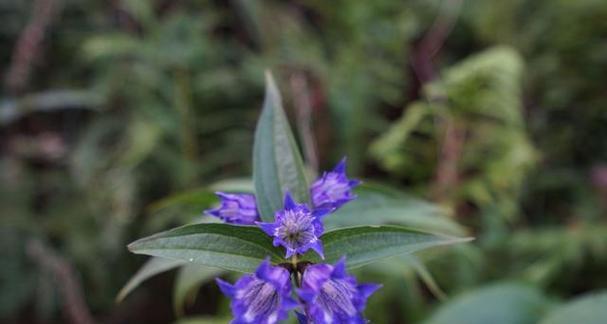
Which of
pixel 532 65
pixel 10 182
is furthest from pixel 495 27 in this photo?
pixel 10 182

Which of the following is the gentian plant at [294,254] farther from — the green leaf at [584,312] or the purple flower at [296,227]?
the green leaf at [584,312]

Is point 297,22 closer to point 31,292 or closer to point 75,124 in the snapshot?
point 75,124

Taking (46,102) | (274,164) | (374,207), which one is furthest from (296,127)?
(274,164)

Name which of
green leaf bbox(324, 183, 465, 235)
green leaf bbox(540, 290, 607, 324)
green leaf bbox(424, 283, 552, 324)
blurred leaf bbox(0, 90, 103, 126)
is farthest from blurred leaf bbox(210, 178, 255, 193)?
blurred leaf bbox(0, 90, 103, 126)

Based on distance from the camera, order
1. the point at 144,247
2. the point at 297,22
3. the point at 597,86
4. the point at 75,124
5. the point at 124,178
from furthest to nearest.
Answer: the point at 297,22 → the point at 75,124 → the point at 597,86 → the point at 124,178 → the point at 144,247

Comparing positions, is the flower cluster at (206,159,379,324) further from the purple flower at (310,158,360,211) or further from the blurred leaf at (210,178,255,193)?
the blurred leaf at (210,178,255,193)
